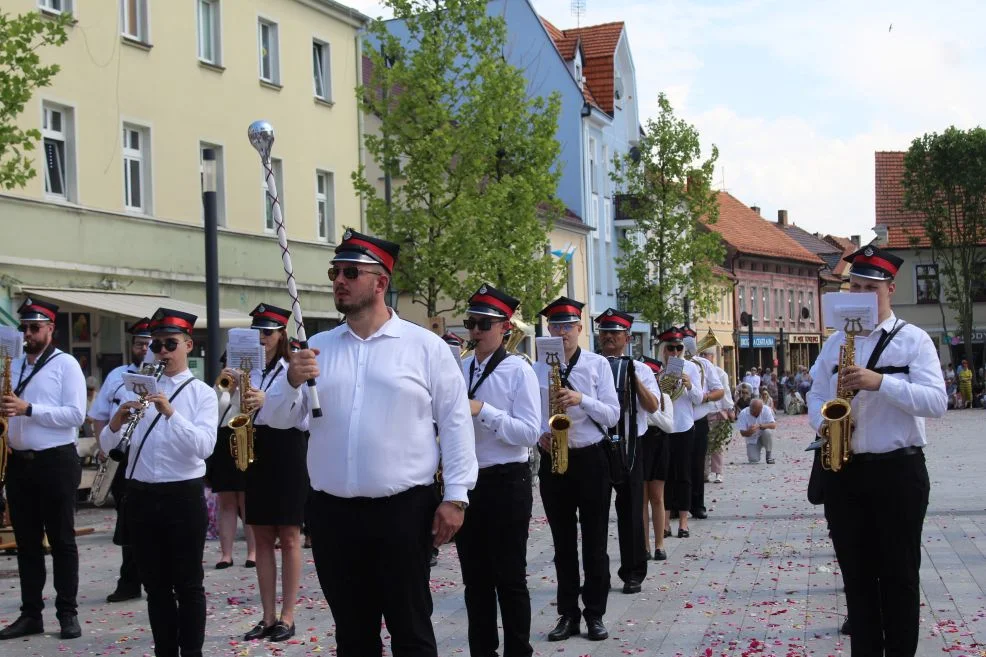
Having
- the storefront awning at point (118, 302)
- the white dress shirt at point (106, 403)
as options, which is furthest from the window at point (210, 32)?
the white dress shirt at point (106, 403)

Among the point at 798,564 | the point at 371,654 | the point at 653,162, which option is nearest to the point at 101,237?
the point at 798,564

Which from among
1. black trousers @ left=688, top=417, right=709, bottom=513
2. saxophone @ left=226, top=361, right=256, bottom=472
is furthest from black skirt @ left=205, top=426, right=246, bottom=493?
black trousers @ left=688, top=417, right=709, bottom=513

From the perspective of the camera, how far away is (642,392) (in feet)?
34.0

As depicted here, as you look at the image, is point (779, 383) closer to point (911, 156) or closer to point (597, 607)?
point (911, 156)

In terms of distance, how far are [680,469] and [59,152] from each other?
13.6 metres

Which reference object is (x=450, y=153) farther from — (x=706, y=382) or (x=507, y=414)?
(x=507, y=414)

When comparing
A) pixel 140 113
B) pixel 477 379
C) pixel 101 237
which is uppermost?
pixel 140 113

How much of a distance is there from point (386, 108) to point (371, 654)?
926 inches

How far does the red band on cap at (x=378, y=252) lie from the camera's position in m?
5.56

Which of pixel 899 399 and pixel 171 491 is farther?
pixel 171 491

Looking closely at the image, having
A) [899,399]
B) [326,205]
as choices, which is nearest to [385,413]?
[899,399]

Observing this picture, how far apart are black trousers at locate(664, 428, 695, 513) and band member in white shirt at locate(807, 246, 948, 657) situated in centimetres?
740

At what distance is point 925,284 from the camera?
239ft

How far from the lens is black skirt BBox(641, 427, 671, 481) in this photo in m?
12.7
